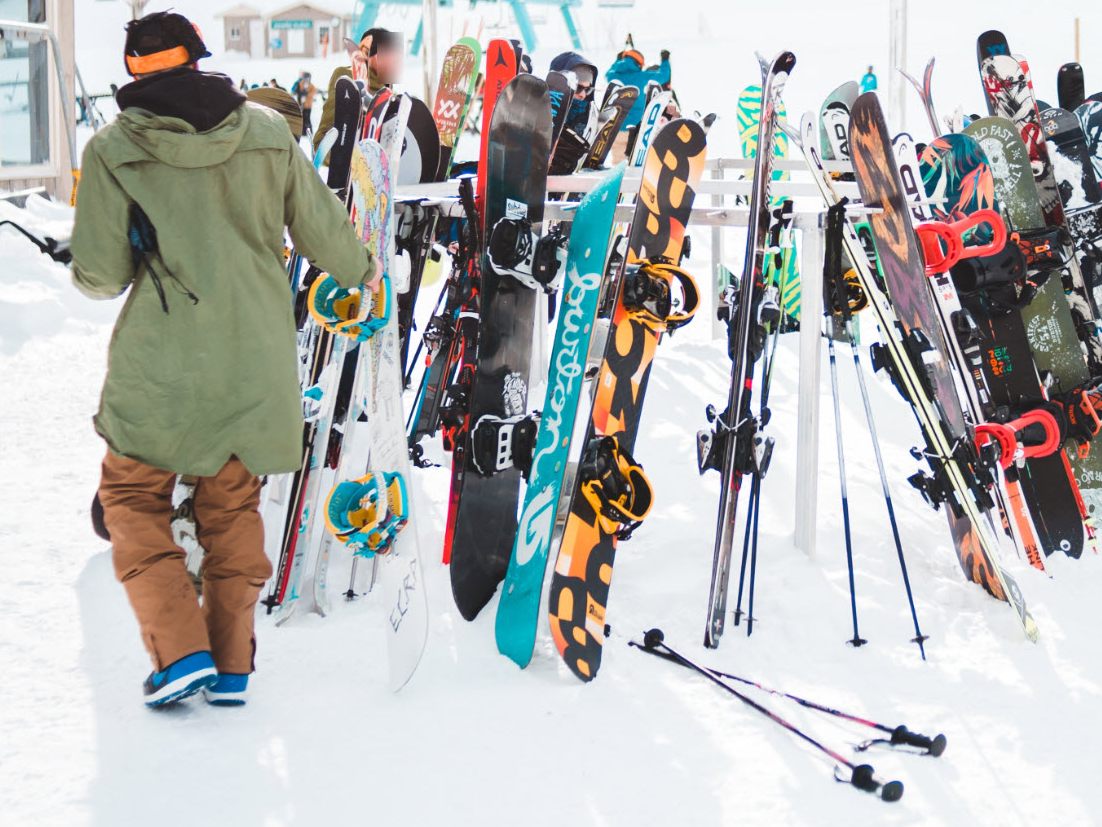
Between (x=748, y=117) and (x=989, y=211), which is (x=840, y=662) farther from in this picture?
(x=748, y=117)

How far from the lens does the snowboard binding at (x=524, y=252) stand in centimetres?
272

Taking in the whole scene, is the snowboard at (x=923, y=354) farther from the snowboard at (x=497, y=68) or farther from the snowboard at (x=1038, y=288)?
the snowboard at (x=497, y=68)

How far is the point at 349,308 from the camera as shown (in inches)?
103

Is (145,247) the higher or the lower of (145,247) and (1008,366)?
the higher

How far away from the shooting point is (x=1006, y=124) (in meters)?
3.63

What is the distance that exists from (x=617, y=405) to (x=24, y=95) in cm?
798

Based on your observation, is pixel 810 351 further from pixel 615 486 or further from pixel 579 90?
pixel 579 90

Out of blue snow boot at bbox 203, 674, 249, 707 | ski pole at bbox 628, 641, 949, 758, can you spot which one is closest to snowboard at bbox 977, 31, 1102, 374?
ski pole at bbox 628, 641, 949, 758

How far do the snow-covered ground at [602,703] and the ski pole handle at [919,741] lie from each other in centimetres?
3

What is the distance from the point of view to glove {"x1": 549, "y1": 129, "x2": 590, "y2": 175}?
15.7 feet

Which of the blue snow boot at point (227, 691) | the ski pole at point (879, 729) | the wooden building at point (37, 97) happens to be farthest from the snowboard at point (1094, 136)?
the wooden building at point (37, 97)

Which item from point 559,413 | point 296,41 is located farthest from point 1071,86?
point 296,41

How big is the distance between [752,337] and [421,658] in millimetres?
1209

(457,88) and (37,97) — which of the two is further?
(37,97)
